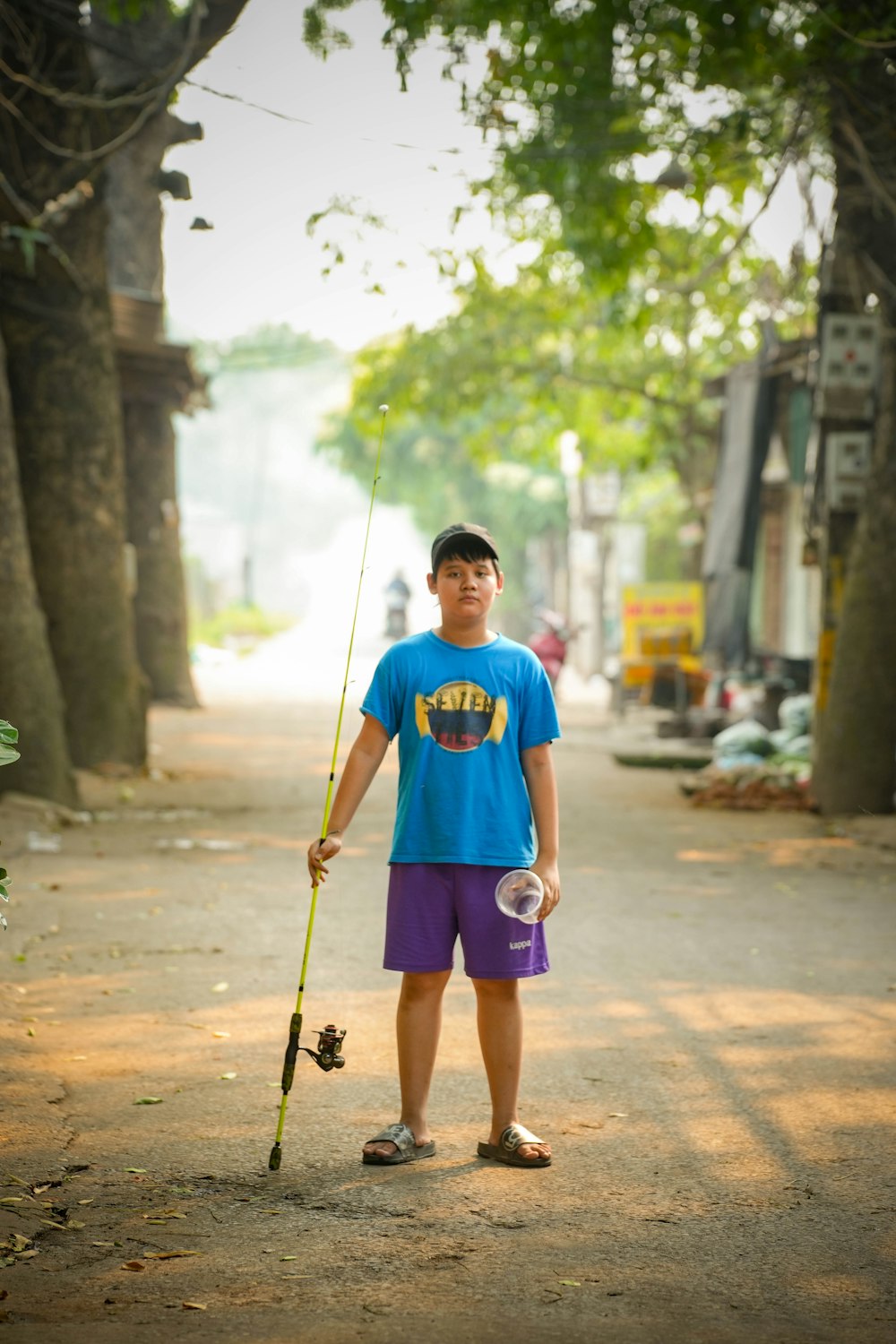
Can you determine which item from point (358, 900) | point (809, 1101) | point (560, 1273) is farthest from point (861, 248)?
point (560, 1273)

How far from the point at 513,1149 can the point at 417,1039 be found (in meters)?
0.37

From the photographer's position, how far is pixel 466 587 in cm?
411

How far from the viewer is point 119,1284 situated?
3154 mm

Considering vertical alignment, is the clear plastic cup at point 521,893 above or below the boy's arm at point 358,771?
below

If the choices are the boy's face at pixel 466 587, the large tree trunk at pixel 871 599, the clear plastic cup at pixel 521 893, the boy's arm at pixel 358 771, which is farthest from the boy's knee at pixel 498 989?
the large tree trunk at pixel 871 599

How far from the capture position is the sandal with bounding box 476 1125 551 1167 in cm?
400

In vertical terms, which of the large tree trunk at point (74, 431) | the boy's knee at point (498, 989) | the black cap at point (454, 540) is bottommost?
the boy's knee at point (498, 989)

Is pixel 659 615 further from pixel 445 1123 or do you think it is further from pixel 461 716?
pixel 461 716

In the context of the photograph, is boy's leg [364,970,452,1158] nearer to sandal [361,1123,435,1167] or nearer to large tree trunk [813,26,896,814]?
sandal [361,1123,435,1167]

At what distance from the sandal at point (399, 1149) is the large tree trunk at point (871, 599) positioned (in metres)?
7.54

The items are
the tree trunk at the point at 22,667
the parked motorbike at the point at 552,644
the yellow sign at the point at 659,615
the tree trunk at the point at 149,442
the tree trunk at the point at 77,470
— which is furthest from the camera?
the yellow sign at the point at 659,615

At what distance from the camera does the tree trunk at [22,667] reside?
9.90 m

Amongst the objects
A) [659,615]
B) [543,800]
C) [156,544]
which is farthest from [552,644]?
[543,800]

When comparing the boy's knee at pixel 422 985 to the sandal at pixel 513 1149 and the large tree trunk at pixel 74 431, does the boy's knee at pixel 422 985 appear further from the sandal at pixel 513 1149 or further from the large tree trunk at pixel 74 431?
the large tree trunk at pixel 74 431
